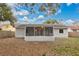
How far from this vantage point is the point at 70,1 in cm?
813

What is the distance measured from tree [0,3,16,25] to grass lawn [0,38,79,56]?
12.2 inches

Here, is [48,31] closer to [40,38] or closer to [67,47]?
[40,38]

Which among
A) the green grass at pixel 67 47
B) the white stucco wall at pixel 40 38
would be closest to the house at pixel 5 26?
the white stucco wall at pixel 40 38

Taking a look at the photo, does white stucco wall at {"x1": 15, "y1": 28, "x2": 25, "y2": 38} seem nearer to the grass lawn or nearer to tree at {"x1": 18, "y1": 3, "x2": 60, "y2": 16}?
the grass lawn

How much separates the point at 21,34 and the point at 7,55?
15.3 inches

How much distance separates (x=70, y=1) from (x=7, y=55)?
1273mm

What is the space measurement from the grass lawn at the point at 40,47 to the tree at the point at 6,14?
12.2 inches

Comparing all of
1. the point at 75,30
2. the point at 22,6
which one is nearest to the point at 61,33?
the point at 75,30

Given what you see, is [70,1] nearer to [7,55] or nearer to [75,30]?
[75,30]

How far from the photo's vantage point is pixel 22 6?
8180mm

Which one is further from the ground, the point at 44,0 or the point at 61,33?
the point at 44,0

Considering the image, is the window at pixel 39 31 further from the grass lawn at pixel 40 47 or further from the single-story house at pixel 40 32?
the grass lawn at pixel 40 47

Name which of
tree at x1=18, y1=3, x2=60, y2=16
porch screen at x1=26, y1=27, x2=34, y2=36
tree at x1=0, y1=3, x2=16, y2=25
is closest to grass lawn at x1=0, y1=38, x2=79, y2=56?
porch screen at x1=26, y1=27, x2=34, y2=36

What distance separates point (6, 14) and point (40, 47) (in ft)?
2.41
